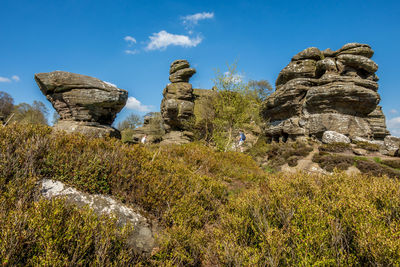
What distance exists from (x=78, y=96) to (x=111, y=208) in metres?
12.9

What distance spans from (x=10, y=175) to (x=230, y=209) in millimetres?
4478

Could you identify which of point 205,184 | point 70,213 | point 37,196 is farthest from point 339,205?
point 37,196

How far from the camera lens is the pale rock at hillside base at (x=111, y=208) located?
128 inches

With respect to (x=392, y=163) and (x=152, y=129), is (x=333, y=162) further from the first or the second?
(x=152, y=129)

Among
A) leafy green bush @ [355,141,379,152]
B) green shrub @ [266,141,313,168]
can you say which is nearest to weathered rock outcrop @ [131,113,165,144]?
green shrub @ [266,141,313,168]

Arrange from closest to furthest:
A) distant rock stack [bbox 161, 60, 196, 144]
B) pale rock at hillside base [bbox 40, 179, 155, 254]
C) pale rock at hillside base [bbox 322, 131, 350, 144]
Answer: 1. pale rock at hillside base [bbox 40, 179, 155, 254]
2. pale rock at hillside base [bbox 322, 131, 350, 144]
3. distant rock stack [bbox 161, 60, 196, 144]

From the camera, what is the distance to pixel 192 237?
3.30m

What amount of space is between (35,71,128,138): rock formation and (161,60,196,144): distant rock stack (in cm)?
1721

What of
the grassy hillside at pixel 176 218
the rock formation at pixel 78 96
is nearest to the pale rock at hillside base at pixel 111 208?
the grassy hillside at pixel 176 218

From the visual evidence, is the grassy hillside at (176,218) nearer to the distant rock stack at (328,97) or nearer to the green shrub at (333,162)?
the green shrub at (333,162)

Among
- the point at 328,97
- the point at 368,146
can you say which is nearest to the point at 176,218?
the point at 368,146

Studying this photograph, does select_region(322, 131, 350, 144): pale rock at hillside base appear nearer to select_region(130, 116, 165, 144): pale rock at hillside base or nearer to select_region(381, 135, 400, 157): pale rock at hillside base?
select_region(381, 135, 400, 157): pale rock at hillside base

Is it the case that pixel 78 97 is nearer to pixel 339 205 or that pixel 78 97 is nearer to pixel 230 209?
pixel 230 209

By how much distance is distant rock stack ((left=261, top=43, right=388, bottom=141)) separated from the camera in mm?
20250
